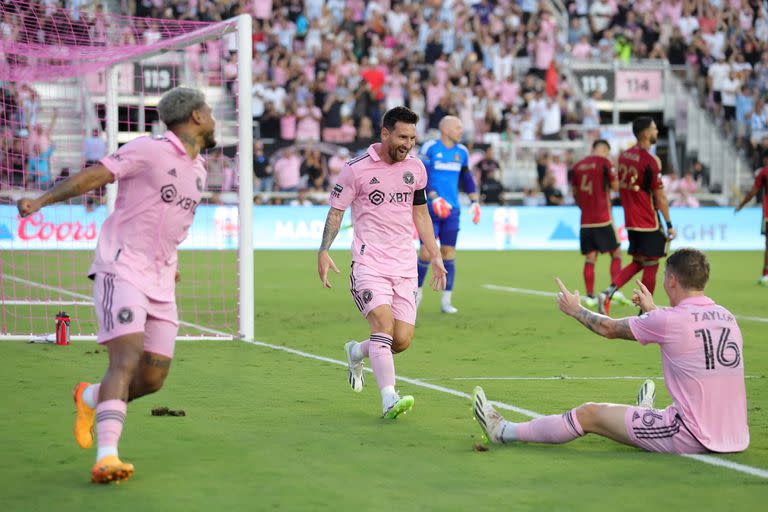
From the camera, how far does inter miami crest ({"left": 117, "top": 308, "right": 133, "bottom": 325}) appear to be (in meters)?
5.89

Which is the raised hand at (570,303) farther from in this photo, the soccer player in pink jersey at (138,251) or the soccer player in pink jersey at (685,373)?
the soccer player in pink jersey at (138,251)

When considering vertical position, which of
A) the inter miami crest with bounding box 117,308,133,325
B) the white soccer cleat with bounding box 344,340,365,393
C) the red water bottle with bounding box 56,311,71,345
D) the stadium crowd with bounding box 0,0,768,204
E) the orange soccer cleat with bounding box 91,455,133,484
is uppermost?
the stadium crowd with bounding box 0,0,768,204

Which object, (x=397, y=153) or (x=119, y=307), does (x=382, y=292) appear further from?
(x=119, y=307)

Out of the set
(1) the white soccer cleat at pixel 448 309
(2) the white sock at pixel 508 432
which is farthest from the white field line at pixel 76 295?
(2) the white sock at pixel 508 432

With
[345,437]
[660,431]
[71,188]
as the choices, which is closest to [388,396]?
[345,437]

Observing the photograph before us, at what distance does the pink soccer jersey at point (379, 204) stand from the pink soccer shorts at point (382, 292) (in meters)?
0.05

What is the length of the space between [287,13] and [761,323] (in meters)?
21.0

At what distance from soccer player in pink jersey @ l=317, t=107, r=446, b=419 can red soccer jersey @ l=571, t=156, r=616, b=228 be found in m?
8.12

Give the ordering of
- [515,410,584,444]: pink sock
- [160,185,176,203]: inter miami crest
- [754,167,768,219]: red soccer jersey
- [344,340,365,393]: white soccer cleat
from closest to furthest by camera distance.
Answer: [160,185,176,203]: inter miami crest < [515,410,584,444]: pink sock < [344,340,365,393]: white soccer cleat < [754,167,768,219]: red soccer jersey

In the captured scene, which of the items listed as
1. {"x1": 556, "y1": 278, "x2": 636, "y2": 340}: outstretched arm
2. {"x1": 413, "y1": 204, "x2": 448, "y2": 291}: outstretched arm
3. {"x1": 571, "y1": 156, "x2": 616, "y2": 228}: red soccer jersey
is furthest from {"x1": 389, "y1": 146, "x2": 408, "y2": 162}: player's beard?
{"x1": 571, "y1": 156, "x2": 616, "y2": 228}: red soccer jersey

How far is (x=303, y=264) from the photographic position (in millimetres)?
23719

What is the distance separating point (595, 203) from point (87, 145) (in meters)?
8.02

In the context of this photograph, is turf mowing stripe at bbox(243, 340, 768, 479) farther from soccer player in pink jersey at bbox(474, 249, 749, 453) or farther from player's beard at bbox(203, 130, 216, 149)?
player's beard at bbox(203, 130, 216, 149)

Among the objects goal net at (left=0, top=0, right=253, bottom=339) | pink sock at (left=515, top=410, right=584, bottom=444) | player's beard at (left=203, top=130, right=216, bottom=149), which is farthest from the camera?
goal net at (left=0, top=0, right=253, bottom=339)
